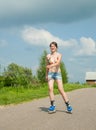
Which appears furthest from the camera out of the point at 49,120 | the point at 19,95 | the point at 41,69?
the point at 41,69

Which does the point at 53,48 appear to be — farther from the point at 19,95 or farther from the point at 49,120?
the point at 19,95

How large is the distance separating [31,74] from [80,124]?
55405 mm

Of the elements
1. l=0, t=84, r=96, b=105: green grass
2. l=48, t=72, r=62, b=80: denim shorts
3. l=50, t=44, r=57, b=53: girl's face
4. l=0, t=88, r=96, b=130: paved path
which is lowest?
l=0, t=88, r=96, b=130: paved path

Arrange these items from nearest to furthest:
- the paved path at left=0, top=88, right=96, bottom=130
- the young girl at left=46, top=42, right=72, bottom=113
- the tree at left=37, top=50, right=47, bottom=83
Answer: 1. the paved path at left=0, top=88, right=96, bottom=130
2. the young girl at left=46, top=42, right=72, bottom=113
3. the tree at left=37, top=50, right=47, bottom=83

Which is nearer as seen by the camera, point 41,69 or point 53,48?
point 53,48

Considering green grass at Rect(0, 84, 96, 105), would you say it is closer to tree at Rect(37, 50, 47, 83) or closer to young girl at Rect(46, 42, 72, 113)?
young girl at Rect(46, 42, 72, 113)

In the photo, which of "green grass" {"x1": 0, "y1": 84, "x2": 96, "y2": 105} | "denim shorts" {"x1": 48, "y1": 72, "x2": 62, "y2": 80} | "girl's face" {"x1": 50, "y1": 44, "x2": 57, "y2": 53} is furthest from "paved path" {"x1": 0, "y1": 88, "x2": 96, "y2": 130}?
"green grass" {"x1": 0, "y1": 84, "x2": 96, "y2": 105}

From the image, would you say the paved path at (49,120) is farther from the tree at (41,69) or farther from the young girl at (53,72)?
the tree at (41,69)

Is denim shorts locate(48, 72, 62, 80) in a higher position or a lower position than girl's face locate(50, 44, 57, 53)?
lower

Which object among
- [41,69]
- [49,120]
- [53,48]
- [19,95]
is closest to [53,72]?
[53,48]

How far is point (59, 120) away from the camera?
9.26 m

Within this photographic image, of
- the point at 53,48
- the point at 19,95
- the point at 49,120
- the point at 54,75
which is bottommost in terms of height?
the point at 49,120

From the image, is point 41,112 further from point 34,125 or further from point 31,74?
point 31,74

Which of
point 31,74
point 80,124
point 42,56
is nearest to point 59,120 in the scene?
point 80,124
